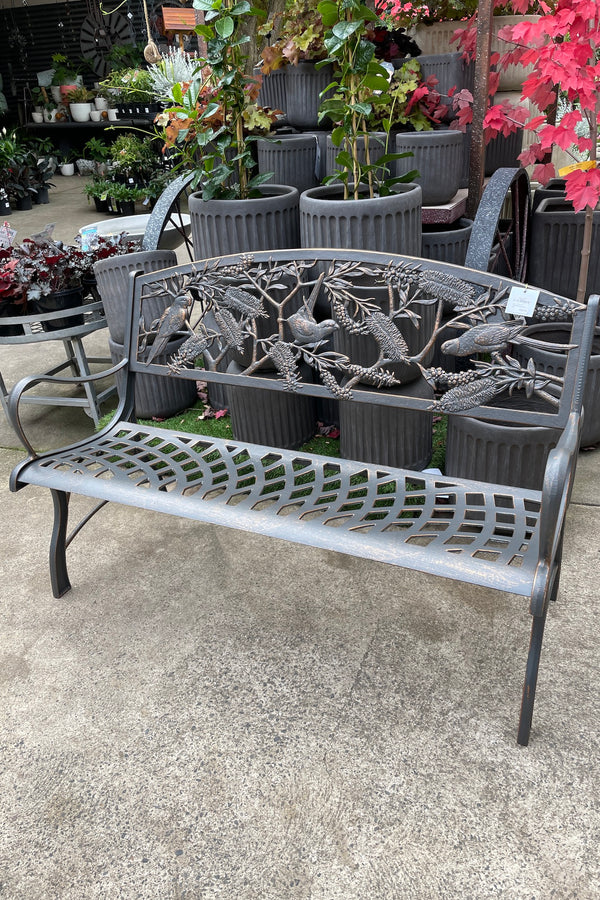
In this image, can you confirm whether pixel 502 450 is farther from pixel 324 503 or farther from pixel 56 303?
pixel 56 303

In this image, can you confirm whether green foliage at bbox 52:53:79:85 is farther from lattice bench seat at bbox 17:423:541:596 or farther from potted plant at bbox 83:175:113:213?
lattice bench seat at bbox 17:423:541:596

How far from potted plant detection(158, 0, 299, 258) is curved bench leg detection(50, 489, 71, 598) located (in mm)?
1067

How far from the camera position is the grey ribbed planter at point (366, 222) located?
A: 7.27 ft

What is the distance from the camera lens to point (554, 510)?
1467 mm

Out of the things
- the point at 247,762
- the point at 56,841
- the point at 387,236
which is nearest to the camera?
the point at 56,841

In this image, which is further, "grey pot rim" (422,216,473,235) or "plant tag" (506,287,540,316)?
"grey pot rim" (422,216,473,235)

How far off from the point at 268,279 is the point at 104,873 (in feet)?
5.19

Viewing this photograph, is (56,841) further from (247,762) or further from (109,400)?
(109,400)

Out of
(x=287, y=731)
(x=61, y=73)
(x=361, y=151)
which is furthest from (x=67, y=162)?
(x=287, y=731)

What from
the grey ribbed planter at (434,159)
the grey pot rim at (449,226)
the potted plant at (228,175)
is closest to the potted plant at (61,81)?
the potted plant at (228,175)

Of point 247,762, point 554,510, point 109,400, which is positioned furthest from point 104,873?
point 109,400

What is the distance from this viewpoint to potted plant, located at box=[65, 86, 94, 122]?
10.9 metres

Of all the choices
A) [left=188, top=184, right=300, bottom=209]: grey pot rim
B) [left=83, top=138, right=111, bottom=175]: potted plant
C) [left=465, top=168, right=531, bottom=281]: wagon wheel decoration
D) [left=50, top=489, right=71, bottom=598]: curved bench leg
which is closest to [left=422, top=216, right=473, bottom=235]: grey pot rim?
[left=465, top=168, right=531, bottom=281]: wagon wheel decoration

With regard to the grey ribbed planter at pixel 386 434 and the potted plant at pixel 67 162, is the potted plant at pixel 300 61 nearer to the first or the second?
the grey ribbed planter at pixel 386 434
